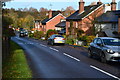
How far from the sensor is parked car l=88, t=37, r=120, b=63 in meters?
13.9

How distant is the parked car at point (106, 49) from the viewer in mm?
13906

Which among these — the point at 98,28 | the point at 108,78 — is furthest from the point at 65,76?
the point at 98,28

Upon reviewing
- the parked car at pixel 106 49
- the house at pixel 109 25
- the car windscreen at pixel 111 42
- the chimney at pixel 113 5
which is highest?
the chimney at pixel 113 5

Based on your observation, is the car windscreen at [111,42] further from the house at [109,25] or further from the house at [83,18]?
the house at [83,18]

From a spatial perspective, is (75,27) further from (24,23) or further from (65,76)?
(24,23)

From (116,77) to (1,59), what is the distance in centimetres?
693

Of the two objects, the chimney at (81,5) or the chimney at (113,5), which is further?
the chimney at (81,5)

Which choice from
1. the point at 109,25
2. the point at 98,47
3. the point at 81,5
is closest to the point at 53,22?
the point at 81,5

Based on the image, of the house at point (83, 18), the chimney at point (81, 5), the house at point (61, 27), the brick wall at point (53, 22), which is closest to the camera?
the house at point (83, 18)

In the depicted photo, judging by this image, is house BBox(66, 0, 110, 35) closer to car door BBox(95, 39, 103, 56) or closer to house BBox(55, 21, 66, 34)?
house BBox(55, 21, 66, 34)

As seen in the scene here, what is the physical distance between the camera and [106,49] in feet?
46.8

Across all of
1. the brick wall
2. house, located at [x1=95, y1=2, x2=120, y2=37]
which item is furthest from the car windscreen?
the brick wall

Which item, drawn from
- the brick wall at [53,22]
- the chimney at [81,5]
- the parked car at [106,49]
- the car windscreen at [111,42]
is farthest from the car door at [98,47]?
the brick wall at [53,22]

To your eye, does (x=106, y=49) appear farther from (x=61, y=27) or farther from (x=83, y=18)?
(x=61, y=27)
